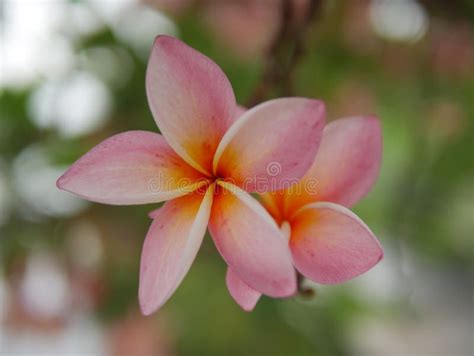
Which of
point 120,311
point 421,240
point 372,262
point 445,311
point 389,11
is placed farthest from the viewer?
point 445,311

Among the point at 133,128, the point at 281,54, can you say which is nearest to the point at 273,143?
the point at 281,54

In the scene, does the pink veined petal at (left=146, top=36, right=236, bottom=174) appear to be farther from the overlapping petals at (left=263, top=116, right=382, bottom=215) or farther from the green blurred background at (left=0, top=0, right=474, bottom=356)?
the green blurred background at (left=0, top=0, right=474, bottom=356)

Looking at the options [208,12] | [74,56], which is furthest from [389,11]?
[74,56]

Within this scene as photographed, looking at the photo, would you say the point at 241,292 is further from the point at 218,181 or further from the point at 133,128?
the point at 133,128

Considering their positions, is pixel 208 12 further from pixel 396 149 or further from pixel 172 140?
pixel 172 140

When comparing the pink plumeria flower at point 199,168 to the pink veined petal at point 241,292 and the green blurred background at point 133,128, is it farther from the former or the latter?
the green blurred background at point 133,128

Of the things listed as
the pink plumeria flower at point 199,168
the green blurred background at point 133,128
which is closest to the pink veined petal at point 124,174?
the pink plumeria flower at point 199,168

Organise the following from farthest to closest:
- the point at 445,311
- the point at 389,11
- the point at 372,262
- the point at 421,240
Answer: the point at 445,311 → the point at 421,240 → the point at 389,11 → the point at 372,262
